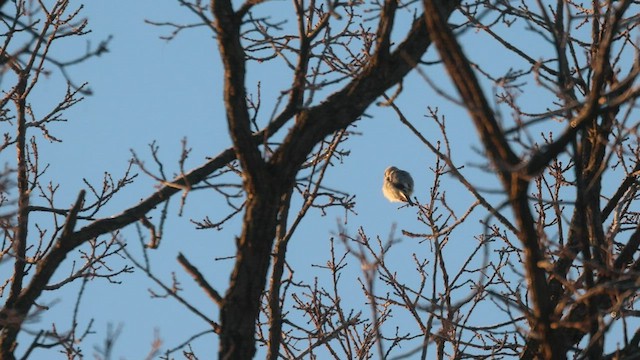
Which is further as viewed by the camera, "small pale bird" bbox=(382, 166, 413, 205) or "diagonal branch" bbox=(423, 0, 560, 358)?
"small pale bird" bbox=(382, 166, 413, 205)

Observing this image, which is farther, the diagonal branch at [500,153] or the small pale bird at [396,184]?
the small pale bird at [396,184]

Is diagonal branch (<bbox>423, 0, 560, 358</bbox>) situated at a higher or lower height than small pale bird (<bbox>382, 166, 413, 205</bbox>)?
lower

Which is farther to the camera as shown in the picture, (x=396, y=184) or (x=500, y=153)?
(x=396, y=184)

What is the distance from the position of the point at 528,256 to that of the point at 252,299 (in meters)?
0.98

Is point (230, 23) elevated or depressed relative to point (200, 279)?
elevated

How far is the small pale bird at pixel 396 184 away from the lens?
51.1ft

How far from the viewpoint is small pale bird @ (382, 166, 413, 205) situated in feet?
51.1

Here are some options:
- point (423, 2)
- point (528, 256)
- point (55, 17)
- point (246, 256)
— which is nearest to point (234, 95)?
point (246, 256)

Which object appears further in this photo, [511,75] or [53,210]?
[53,210]

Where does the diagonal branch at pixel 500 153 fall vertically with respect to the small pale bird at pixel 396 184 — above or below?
below

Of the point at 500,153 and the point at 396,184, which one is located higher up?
the point at 396,184

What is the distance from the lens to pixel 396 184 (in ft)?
51.9

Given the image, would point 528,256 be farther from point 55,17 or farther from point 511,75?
point 55,17

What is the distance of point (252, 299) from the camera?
11.2ft
